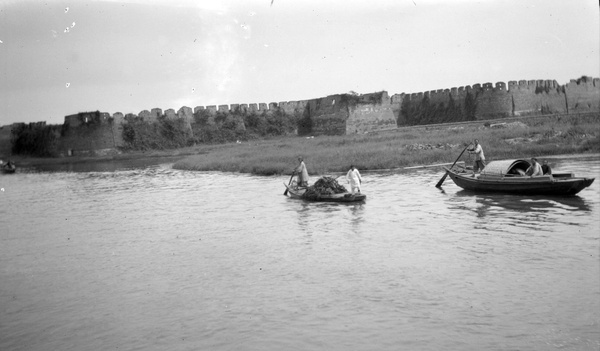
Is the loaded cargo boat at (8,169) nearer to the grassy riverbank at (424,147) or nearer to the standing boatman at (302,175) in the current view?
the grassy riverbank at (424,147)

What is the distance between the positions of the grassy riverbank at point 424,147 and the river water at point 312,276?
8.69 meters

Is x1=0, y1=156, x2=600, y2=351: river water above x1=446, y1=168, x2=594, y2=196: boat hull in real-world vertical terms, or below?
below

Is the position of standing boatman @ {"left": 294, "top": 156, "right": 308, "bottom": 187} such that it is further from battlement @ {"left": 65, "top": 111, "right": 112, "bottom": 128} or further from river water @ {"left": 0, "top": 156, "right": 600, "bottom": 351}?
battlement @ {"left": 65, "top": 111, "right": 112, "bottom": 128}

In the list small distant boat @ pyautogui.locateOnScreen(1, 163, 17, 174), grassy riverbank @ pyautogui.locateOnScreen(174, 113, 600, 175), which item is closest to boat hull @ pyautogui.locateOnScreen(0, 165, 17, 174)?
small distant boat @ pyautogui.locateOnScreen(1, 163, 17, 174)

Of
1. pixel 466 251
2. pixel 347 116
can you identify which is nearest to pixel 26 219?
pixel 466 251

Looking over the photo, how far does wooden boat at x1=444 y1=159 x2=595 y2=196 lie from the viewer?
15.3 m

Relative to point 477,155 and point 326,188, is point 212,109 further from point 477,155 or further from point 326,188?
point 326,188

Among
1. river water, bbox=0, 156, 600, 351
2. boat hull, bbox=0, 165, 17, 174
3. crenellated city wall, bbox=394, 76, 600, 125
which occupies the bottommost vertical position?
river water, bbox=0, 156, 600, 351

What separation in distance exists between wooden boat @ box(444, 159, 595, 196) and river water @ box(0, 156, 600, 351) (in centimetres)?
29

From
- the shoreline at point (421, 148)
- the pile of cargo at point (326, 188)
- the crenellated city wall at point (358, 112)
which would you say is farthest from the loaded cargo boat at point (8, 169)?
the pile of cargo at point (326, 188)

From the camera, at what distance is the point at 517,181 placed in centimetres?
1606

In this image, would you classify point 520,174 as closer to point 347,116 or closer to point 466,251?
point 466,251

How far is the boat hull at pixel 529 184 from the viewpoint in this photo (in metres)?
15.2

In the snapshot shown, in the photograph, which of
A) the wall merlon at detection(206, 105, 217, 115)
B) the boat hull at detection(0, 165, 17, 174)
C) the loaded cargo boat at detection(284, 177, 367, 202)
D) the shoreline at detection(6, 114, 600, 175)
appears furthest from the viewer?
the wall merlon at detection(206, 105, 217, 115)
